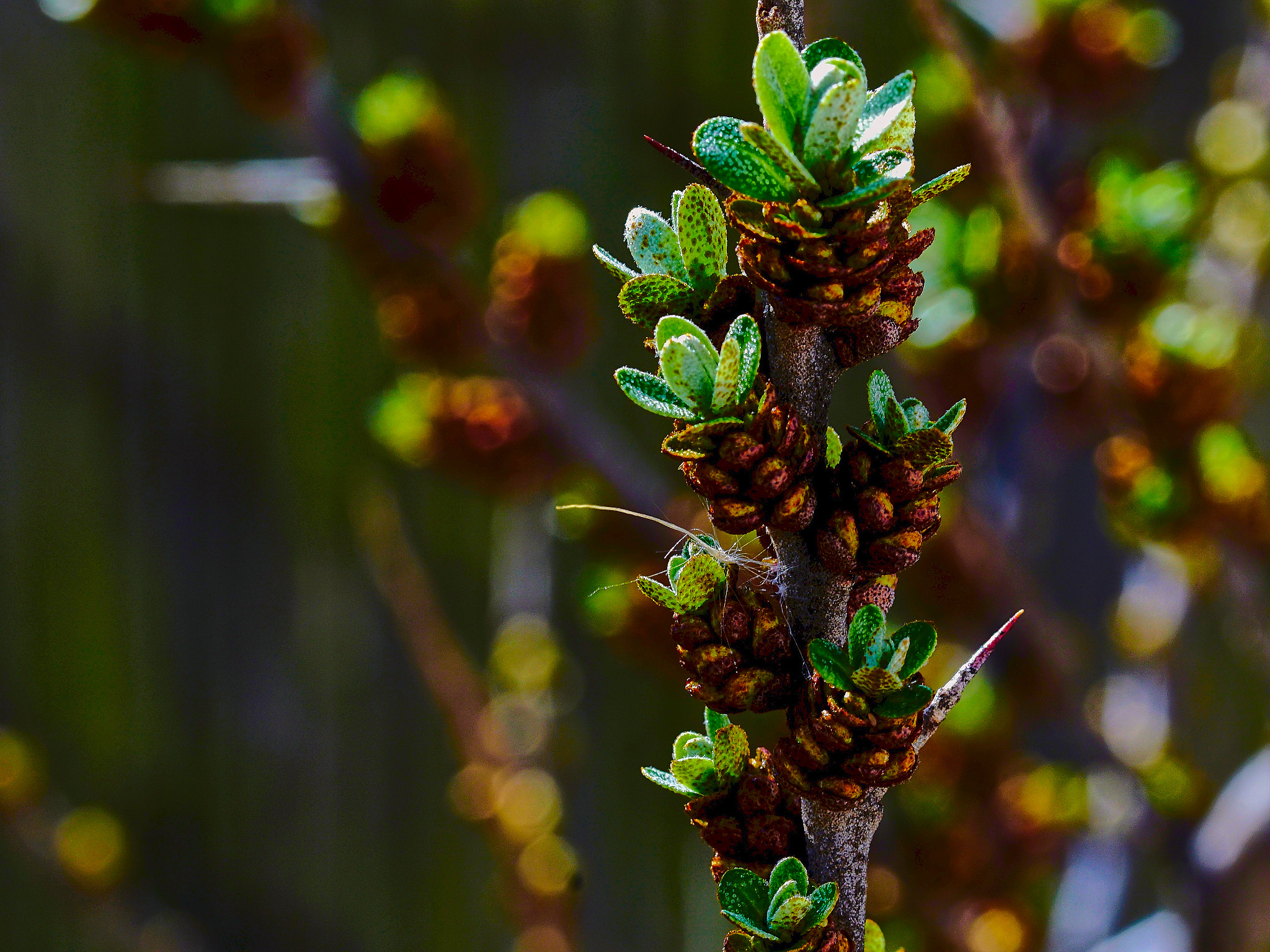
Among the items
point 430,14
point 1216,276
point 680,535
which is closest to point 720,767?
point 680,535

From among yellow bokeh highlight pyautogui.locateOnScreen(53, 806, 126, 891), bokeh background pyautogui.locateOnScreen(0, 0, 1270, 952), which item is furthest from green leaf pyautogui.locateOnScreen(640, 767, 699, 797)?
yellow bokeh highlight pyautogui.locateOnScreen(53, 806, 126, 891)

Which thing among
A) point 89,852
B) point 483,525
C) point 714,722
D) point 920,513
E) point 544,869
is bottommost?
point 89,852

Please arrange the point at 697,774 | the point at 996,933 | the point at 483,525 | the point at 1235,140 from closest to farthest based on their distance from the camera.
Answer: the point at 697,774, the point at 996,933, the point at 1235,140, the point at 483,525

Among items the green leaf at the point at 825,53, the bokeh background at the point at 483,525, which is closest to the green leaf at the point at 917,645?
the green leaf at the point at 825,53

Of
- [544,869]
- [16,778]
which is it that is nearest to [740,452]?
[544,869]

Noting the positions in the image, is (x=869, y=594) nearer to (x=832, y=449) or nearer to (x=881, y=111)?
(x=832, y=449)

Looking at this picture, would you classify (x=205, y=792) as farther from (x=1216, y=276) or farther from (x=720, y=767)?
(x=1216, y=276)

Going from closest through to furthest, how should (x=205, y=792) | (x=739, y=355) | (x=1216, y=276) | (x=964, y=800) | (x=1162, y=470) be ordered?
(x=739, y=355) < (x=1162, y=470) < (x=964, y=800) < (x=1216, y=276) < (x=205, y=792)
